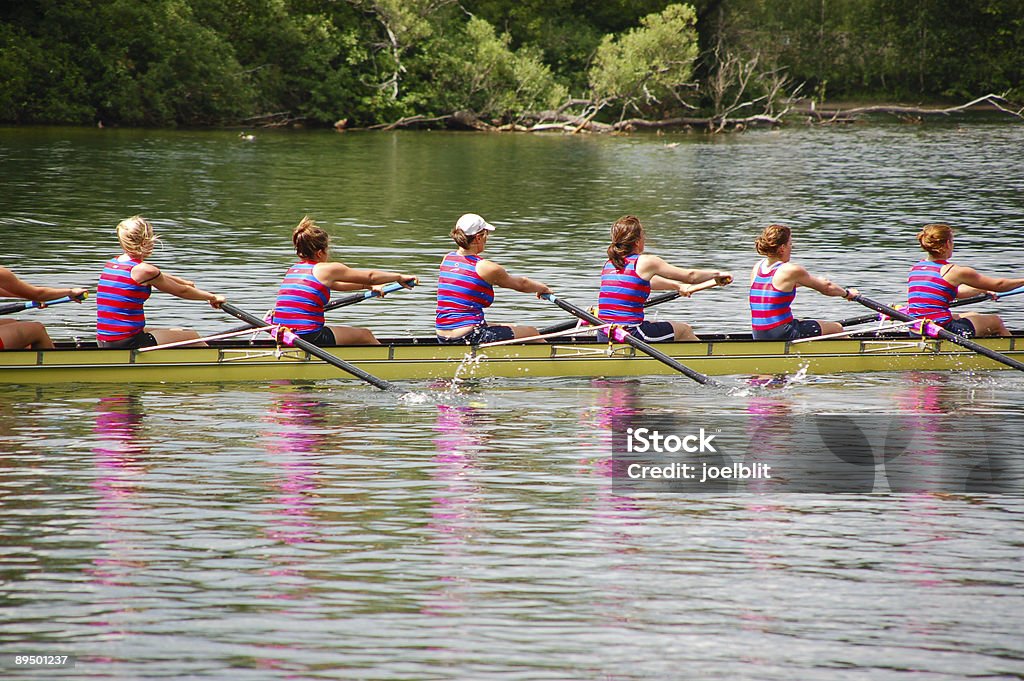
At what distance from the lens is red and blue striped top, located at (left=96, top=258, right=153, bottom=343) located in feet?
39.7

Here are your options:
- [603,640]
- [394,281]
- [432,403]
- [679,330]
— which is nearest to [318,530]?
[603,640]

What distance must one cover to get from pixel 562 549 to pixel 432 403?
4.32 m

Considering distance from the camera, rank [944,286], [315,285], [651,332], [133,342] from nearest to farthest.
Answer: [133,342]
[315,285]
[651,332]
[944,286]

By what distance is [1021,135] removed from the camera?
57812 mm

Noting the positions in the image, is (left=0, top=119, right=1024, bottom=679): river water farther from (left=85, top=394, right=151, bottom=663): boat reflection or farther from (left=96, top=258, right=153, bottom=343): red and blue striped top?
(left=96, top=258, right=153, bottom=343): red and blue striped top

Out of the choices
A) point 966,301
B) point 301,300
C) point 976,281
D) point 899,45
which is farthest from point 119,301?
point 899,45

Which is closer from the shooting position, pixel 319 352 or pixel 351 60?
pixel 319 352

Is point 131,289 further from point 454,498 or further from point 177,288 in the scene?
point 454,498

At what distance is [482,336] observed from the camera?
1323 centimetres

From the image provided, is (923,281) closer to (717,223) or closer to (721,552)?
(721,552)

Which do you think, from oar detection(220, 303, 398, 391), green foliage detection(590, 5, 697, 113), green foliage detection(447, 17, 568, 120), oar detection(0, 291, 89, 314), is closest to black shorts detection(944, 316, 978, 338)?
oar detection(220, 303, 398, 391)

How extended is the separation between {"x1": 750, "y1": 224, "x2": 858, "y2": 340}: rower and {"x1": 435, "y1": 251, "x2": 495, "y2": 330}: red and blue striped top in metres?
2.70

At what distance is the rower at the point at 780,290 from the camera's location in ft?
42.8

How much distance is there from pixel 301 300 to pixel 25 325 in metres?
2.48
